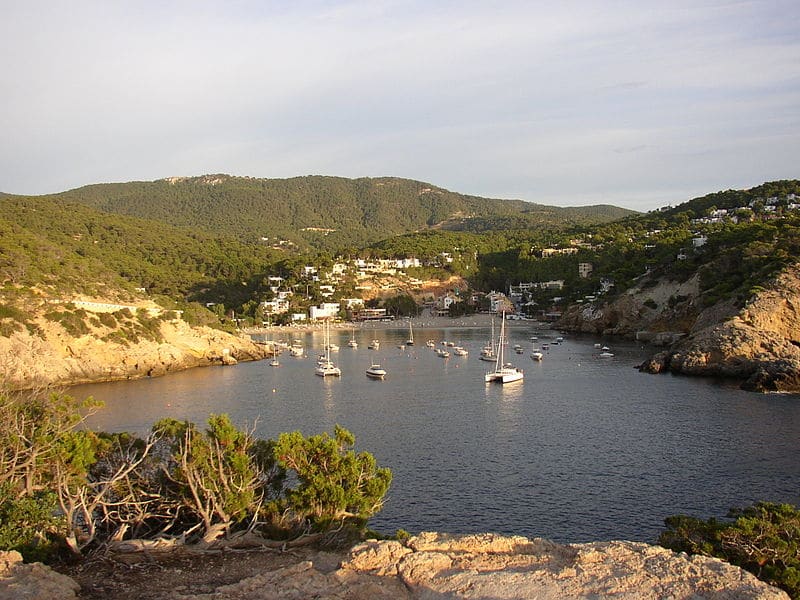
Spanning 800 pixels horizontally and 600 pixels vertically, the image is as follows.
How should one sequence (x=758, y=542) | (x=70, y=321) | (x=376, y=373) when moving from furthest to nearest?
1. (x=376, y=373)
2. (x=70, y=321)
3. (x=758, y=542)

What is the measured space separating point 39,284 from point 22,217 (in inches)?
1578

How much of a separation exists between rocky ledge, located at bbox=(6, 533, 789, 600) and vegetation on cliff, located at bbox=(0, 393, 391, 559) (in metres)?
2.75

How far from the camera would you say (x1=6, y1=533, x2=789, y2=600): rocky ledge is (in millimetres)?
9031

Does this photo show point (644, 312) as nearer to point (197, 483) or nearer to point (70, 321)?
point (70, 321)

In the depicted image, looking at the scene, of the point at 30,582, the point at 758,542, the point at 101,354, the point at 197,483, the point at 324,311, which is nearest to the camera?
the point at 30,582

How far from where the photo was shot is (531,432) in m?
30.4

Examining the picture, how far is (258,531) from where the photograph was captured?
13352 mm

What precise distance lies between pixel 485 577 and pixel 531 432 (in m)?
21.6

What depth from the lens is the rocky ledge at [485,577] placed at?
9.03 m

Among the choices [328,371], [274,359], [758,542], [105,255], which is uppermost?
[105,255]

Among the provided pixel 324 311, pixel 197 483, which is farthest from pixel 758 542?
pixel 324 311

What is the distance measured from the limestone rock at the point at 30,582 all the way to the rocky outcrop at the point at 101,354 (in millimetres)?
30457

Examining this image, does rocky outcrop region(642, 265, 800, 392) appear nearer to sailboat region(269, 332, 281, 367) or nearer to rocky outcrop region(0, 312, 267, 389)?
sailboat region(269, 332, 281, 367)

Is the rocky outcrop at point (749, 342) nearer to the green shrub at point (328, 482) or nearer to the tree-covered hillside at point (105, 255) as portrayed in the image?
the green shrub at point (328, 482)
